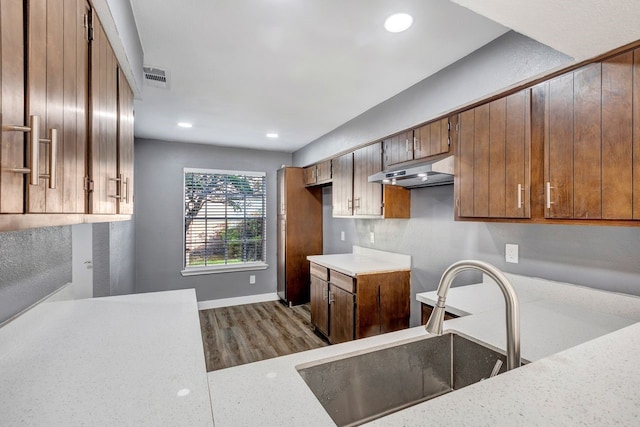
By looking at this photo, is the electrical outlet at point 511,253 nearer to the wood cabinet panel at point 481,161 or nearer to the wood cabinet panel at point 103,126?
the wood cabinet panel at point 481,161

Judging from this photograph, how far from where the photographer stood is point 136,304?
5.96 ft

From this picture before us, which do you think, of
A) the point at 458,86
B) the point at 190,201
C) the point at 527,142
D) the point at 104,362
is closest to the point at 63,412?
the point at 104,362

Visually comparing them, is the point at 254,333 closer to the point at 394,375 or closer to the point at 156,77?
the point at 394,375

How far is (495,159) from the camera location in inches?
72.0

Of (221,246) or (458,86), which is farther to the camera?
(221,246)

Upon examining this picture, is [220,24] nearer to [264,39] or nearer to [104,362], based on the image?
[264,39]

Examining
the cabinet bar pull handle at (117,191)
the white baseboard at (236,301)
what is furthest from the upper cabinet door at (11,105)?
the white baseboard at (236,301)

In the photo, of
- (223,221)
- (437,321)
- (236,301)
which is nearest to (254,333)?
(236,301)

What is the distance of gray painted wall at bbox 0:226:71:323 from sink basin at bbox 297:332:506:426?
3.88 feet

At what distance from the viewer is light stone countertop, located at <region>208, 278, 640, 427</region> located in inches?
25.0

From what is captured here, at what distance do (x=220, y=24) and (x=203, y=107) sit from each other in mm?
1476

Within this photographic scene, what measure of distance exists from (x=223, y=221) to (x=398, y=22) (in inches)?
153

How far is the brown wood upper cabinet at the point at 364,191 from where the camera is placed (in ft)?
9.65

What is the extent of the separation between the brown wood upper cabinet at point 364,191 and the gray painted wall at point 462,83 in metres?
0.20
